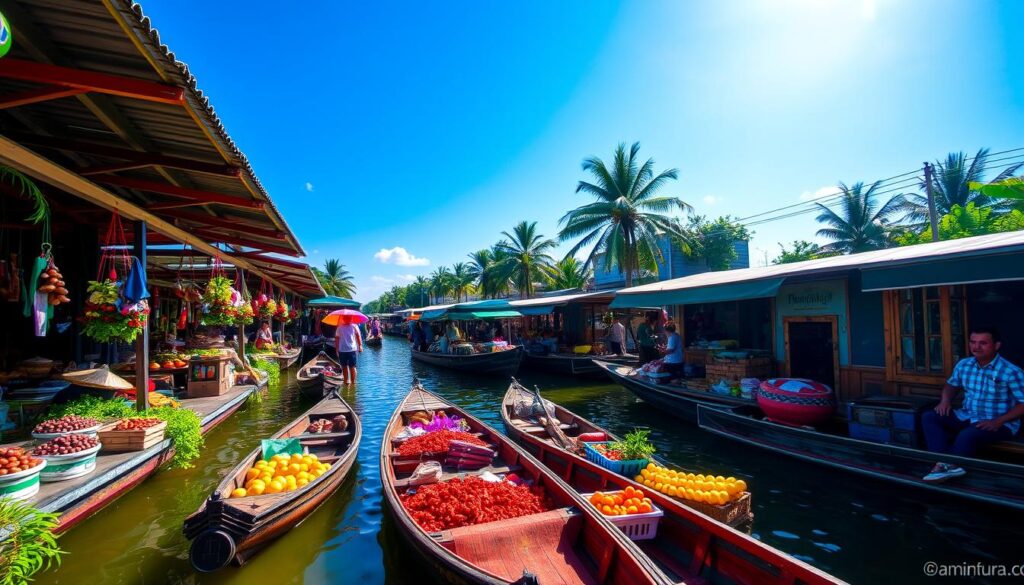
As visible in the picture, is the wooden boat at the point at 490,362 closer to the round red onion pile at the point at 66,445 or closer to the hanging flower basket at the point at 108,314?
the hanging flower basket at the point at 108,314

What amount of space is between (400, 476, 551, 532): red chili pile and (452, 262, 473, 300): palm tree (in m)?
43.2

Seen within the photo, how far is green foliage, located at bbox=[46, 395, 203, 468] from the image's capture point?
622 cm

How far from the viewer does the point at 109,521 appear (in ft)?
17.2

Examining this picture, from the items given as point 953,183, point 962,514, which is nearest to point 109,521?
point 962,514

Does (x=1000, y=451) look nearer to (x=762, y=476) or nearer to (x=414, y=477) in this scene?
(x=762, y=476)

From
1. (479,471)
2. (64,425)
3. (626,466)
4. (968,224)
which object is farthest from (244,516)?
(968,224)

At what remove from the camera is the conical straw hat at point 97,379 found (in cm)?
655

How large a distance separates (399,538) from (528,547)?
2118mm

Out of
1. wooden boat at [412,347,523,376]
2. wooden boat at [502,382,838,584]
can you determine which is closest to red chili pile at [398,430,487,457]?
wooden boat at [502,382,838,584]

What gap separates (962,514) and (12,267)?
13137mm

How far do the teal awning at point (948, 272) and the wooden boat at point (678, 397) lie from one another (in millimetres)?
3098

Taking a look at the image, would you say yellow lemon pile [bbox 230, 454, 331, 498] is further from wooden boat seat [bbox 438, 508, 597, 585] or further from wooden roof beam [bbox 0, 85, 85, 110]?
wooden roof beam [bbox 0, 85, 85, 110]

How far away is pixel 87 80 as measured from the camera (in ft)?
11.6

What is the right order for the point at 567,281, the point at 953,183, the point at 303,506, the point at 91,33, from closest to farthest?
the point at 91,33 < the point at 303,506 < the point at 953,183 < the point at 567,281
